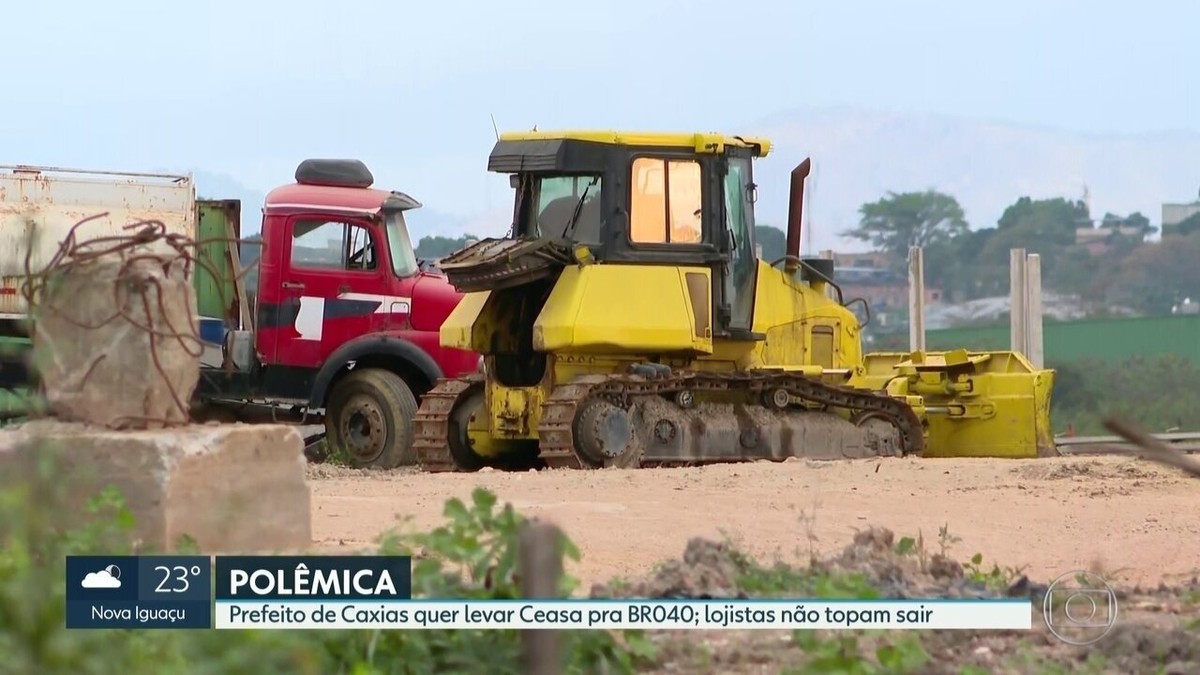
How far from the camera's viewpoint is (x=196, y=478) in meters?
7.66

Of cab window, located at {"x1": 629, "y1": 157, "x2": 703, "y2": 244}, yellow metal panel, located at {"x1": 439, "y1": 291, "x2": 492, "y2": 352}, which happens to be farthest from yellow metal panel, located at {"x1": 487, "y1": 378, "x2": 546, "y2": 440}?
cab window, located at {"x1": 629, "y1": 157, "x2": 703, "y2": 244}

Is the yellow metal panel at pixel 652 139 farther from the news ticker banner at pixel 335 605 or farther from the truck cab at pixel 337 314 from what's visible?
the news ticker banner at pixel 335 605

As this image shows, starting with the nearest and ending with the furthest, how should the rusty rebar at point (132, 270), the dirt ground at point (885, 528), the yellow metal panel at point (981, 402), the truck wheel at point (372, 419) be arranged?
the dirt ground at point (885, 528) < the rusty rebar at point (132, 270) < the yellow metal panel at point (981, 402) < the truck wheel at point (372, 419)

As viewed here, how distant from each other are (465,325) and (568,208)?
1341mm

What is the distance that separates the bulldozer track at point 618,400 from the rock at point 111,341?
7.68 m

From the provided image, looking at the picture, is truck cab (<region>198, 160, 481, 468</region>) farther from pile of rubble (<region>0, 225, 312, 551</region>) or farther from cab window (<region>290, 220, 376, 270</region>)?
pile of rubble (<region>0, 225, 312, 551</region>)

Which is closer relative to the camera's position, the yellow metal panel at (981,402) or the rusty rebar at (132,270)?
the rusty rebar at (132,270)

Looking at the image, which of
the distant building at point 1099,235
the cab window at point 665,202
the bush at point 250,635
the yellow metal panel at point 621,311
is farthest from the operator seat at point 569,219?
the distant building at point 1099,235

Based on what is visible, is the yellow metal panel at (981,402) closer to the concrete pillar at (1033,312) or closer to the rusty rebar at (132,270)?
the concrete pillar at (1033,312)

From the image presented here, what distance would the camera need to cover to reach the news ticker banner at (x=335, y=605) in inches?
229

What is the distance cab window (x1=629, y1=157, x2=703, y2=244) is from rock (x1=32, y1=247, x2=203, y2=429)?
8833mm

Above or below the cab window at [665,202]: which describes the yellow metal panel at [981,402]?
below

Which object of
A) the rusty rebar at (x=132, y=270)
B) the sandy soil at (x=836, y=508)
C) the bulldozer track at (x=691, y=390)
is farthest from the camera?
the bulldozer track at (x=691, y=390)

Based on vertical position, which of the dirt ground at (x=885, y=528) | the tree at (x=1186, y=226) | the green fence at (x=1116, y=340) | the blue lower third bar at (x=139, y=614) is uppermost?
the tree at (x=1186, y=226)
